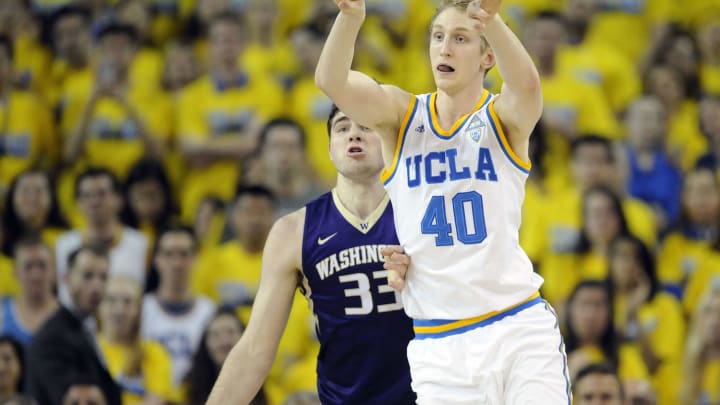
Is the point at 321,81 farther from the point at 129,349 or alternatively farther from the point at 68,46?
the point at 68,46

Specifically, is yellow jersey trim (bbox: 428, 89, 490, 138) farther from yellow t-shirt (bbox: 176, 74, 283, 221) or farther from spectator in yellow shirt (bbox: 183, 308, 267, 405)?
yellow t-shirt (bbox: 176, 74, 283, 221)

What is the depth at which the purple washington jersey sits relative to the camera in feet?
21.0

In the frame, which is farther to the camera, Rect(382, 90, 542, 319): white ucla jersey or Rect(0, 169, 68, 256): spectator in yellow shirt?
Rect(0, 169, 68, 256): spectator in yellow shirt

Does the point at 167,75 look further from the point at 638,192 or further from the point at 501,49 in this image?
the point at 501,49

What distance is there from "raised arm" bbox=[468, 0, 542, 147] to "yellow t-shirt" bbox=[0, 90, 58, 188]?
6632 mm

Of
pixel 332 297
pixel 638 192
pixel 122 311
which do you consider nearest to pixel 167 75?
pixel 122 311

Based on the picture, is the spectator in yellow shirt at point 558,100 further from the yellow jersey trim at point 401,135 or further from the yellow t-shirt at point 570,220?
the yellow jersey trim at point 401,135

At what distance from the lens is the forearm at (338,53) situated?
5195 mm

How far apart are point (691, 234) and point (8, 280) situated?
5.24 metres

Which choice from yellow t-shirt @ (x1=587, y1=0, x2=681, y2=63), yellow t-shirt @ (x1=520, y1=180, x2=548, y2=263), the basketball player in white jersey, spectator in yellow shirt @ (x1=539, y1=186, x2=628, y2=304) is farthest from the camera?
yellow t-shirt @ (x1=587, y1=0, x2=681, y2=63)

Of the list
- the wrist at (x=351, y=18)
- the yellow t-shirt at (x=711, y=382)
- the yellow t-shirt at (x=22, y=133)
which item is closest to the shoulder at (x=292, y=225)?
the wrist at (x=351, y=18)

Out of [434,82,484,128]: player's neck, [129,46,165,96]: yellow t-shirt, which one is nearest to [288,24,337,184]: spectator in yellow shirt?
[129,46,165,96]: yellow t-shirt

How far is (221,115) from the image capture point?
1125cm

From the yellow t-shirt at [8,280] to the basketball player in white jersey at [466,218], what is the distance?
202 inches
